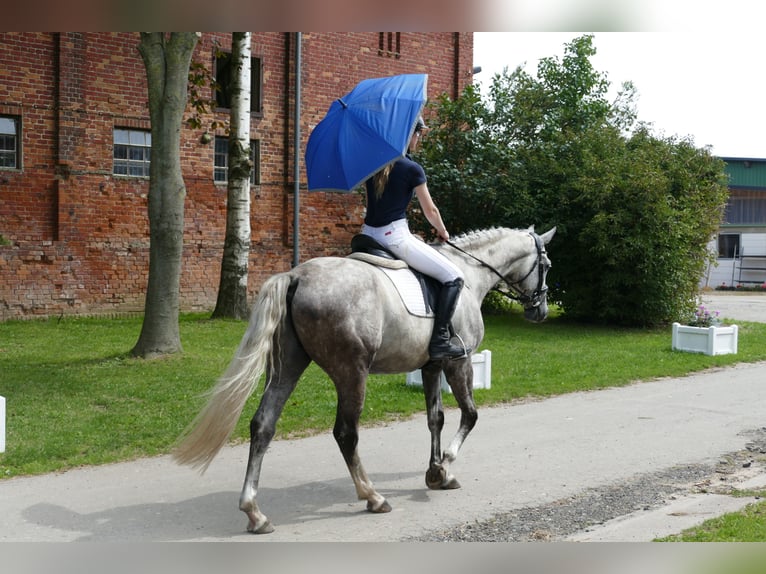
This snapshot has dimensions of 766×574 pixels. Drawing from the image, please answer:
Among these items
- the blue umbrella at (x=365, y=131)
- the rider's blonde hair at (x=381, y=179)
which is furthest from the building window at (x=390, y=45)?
the rider's blonde hair at (x=381, y=179)

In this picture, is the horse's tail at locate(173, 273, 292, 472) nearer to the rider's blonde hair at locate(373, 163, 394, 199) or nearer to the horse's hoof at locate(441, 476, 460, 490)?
the rider's blonde hair at locate(373, 163, 394, 199)

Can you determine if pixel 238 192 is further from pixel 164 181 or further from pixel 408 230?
pixel 408 230

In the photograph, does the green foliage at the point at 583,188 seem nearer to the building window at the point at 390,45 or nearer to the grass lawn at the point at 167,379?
the grass lawn at the point at 167,379

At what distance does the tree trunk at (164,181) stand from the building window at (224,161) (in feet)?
31.5

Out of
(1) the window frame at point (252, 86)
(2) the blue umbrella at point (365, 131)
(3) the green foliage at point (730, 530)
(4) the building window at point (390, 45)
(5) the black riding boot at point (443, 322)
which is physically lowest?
(3) the green foliage at point (730, 530)

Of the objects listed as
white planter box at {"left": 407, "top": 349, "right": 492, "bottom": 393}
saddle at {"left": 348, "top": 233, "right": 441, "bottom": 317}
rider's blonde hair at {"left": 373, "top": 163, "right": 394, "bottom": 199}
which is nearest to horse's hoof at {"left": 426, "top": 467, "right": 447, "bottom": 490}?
saddle at {"left": 348, "top": 233, "right": 441, "bottom": 317}

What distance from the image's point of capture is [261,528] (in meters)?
5.74

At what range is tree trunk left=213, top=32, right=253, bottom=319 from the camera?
61.4 ft

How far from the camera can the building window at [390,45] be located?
83.1ft

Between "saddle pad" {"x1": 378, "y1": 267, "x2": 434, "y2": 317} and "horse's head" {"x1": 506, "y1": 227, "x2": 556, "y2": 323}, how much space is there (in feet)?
4.94

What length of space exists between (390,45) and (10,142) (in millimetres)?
11439

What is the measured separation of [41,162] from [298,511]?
1620cm
